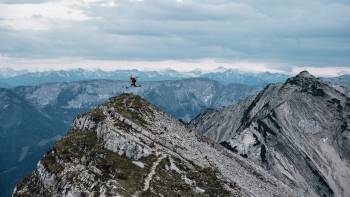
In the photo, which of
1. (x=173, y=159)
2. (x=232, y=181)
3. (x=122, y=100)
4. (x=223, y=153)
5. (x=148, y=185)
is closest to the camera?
(x=148, y=185)

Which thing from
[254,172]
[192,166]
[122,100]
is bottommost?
[254,172]

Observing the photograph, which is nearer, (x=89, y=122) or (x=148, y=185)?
(x=148, y=185)

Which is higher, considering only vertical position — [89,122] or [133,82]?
[133,82]

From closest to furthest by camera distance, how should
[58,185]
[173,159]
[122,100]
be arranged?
1. [58,185]
2. [173,159]
3. [122,100]

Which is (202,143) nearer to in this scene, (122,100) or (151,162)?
(122,100)

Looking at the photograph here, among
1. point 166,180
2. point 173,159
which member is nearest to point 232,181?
point 173,159

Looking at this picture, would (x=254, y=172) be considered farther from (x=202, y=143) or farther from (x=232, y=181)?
(x=232, y=181)
